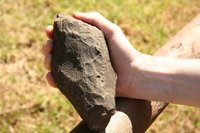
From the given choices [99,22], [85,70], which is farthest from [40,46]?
[85,70]

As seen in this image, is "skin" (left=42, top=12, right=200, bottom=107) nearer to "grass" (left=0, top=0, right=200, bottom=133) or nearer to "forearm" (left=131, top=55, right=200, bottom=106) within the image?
"forearm" (left=131, top=55, right=200, bottom=106)

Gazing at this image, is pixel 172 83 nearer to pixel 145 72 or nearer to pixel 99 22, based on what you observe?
pixel 145 72

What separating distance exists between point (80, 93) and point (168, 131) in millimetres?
1833

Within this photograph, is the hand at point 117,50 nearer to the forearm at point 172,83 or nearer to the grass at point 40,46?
the forearm at point 172,83

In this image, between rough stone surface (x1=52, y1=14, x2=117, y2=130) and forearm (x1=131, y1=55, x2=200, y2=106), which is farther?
forearm (x1=131, y1=55, x2=200, y2=106)

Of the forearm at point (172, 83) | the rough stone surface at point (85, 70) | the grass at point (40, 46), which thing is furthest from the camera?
the grass at point (40, 46)

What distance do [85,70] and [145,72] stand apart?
0.35 metres

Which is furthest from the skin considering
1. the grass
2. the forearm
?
the grass

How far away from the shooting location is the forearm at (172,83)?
1.87m

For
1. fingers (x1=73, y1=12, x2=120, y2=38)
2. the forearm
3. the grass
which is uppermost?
fingers (x1=73, y1=12, x2=120, y2=38)

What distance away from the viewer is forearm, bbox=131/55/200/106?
1.87m

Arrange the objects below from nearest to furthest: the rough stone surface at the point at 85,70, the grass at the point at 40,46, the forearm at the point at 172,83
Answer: the rough stone surface at the point at 85,70 < the forearm at the point at 172,83 < the grass at the point at 40,46

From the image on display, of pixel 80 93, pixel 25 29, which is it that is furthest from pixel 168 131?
pixel 80 93

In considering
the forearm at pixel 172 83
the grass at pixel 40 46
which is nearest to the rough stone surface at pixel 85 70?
the forearm at pixel 172 83
